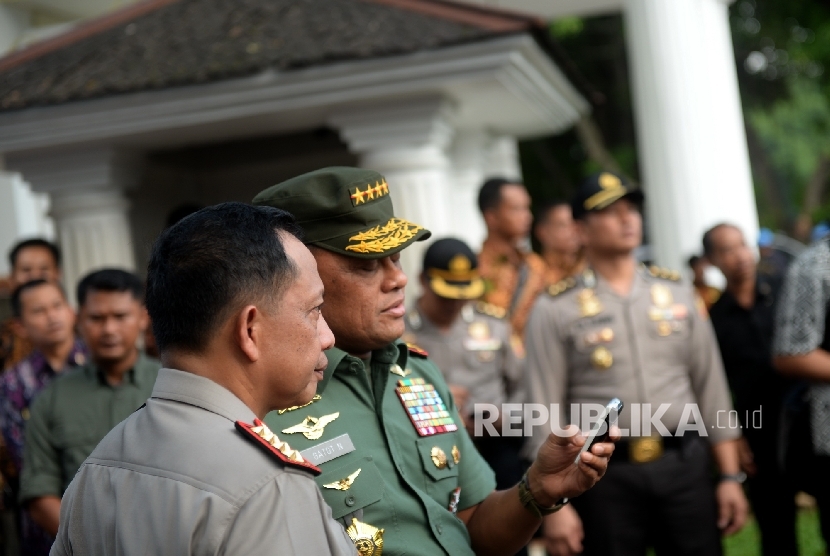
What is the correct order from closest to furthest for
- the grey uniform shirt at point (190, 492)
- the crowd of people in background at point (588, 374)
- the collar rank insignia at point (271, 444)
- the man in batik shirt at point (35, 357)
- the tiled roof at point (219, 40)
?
the grey uniform shirt at point (190, 492), the collar rank insignia at point (271, 444), the crowd of people in background at point (588, 374), the man in batik shirt at point (35, 357), the tiled roof at point (219, 40)

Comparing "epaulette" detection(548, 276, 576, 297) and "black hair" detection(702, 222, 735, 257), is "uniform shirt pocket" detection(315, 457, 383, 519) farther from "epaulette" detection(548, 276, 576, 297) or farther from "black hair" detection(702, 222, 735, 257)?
"black hair" detection(702, 222, 735, 257)

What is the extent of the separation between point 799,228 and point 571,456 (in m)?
21.3

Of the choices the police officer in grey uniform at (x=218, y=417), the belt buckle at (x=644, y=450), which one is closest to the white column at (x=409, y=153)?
the belt buckle at (x=644, y=450)

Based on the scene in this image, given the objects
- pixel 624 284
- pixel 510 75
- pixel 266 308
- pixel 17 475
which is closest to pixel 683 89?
pixel 510 75

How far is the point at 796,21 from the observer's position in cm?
2411

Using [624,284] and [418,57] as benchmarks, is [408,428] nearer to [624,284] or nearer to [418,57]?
[624,284]

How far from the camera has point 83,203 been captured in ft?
25.8

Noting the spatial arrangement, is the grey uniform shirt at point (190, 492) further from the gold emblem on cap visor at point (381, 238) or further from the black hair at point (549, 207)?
the black hair at point (549, 207)

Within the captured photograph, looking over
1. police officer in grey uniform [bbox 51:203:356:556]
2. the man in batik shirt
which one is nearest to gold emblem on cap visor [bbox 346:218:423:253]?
police officer in grey uniform [bbox 51:203:356:556]

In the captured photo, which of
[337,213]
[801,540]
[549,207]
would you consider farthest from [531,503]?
[801,540]

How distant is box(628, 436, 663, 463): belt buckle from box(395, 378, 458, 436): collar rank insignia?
73.3 inches

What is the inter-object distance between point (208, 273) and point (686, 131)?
23.8ft

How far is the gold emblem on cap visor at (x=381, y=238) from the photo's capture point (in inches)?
110

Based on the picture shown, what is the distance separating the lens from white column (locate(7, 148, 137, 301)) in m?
7.85
